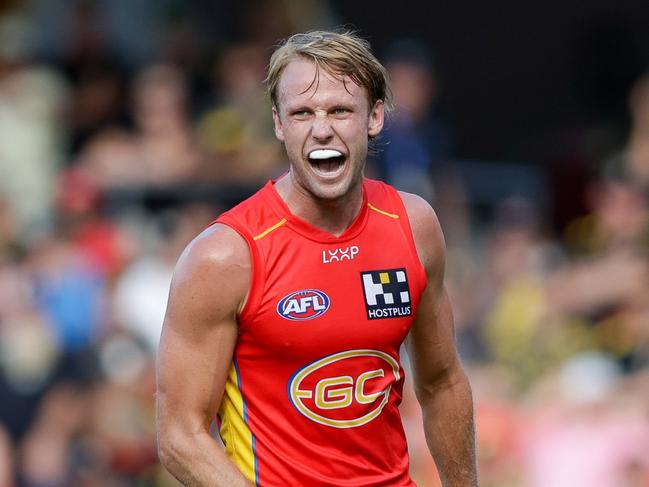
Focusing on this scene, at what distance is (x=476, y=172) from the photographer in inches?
500

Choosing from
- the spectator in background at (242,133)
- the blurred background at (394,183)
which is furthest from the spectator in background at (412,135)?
the spectator in background at (242,133)

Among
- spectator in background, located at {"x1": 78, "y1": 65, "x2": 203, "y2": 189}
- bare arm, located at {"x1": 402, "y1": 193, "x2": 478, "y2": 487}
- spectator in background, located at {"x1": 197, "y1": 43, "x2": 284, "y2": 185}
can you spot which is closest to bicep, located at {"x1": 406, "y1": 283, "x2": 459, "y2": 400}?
bare arm, located at {"x1": 402, "y1": 193, "x2": 478, "y2": 487}

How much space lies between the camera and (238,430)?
4.81 m

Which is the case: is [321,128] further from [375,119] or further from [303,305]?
[303,305]

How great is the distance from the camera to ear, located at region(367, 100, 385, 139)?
189 inches

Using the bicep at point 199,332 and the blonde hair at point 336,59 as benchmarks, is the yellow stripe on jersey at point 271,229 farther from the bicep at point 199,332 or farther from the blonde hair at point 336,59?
the blonde hair at point 336,59

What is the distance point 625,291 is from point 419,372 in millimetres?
4774

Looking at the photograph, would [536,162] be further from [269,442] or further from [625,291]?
[269,442]

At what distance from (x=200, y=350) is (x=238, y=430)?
1.19 feet

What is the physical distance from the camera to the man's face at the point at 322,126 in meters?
4.62

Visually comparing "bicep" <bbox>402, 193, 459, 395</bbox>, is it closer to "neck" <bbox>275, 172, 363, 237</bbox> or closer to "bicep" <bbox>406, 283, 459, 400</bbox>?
"bicep" <bbox>406, 283, 459, 400</bbox>

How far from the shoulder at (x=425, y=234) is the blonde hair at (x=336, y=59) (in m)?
0.42


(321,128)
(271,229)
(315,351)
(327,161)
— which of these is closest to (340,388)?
(315,351)

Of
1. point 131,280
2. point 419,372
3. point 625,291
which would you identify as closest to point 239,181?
point 131,280
